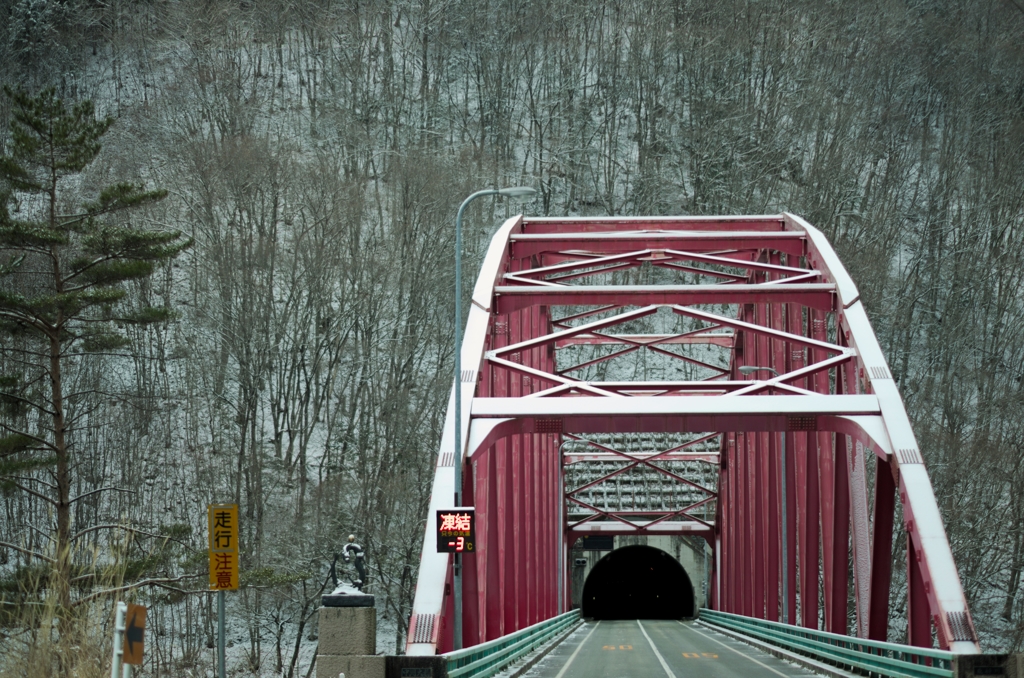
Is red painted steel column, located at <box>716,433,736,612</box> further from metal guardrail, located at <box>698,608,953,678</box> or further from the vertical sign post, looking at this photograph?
the vertical sign post

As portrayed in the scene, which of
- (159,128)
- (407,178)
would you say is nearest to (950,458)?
(407,178)

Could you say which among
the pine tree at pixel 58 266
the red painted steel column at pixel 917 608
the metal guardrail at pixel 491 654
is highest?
the pine tree at pixel 58 266

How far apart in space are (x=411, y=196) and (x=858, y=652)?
44.1 m

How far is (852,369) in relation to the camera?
19.0m

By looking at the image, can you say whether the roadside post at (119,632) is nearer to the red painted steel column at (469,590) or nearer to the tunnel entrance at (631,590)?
the red painted steel column at (469,590)

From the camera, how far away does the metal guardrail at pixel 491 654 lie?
43.1 ft

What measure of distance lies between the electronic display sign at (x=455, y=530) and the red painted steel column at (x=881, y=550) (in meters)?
5.73

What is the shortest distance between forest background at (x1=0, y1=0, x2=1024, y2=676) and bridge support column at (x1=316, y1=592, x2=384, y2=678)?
2821 cm

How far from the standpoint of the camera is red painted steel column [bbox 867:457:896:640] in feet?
54.6

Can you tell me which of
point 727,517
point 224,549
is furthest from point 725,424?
point 727,517

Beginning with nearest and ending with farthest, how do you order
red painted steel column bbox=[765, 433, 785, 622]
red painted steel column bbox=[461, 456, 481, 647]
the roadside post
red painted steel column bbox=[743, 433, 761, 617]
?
the roadside post, red painted steel column bbox=[461, 456, 481, 647], red painted steel column bbox=[765, 433, 785, 622], red painted steel column bbox=[743, 433, 761, 617]

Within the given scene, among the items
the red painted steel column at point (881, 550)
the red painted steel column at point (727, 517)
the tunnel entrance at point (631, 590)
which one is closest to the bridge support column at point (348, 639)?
the red painted steel column at point (881, 550)

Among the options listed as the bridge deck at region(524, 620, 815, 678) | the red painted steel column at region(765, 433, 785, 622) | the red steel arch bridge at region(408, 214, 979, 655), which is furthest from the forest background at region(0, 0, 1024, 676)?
the bridge deck at region(524, 620, 815, 678)

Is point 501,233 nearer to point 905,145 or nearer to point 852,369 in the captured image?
point 852,369
